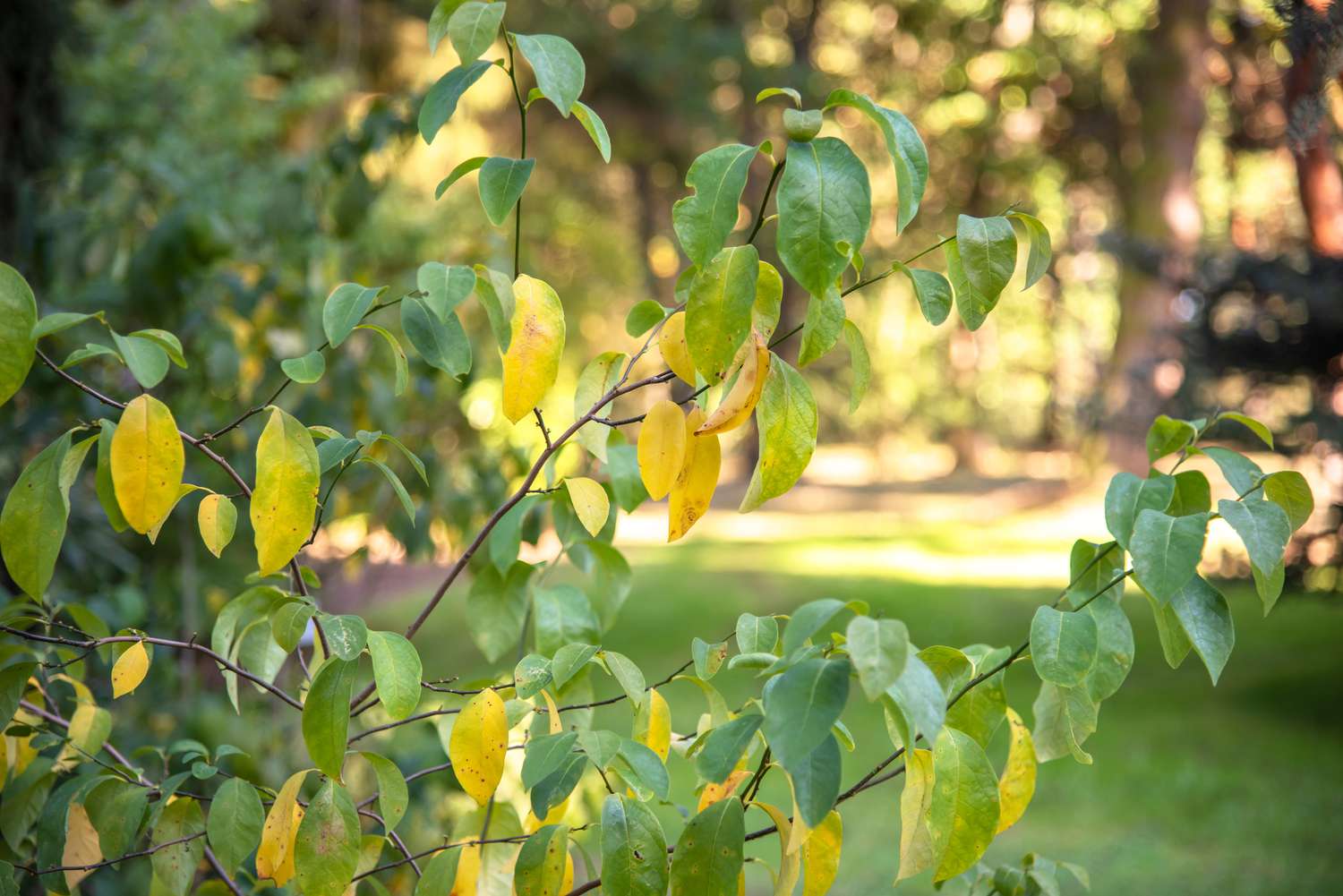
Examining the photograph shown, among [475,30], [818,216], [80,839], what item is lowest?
[80,839]

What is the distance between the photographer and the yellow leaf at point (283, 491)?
0.62m

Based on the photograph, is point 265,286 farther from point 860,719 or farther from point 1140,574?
point 860,719

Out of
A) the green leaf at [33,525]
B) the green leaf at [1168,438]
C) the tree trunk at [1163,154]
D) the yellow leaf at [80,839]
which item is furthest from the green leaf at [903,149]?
the tree trunk at [1163,154]

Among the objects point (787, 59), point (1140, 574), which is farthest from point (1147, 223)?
point (1140, 574)

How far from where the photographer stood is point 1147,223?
8.74 m

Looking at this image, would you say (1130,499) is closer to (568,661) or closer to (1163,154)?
(568,661)

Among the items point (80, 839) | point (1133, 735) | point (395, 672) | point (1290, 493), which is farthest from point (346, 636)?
point (1133, 735)

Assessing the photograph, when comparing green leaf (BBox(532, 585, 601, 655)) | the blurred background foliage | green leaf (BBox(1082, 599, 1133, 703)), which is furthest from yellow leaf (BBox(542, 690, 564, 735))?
the blurred background foliage

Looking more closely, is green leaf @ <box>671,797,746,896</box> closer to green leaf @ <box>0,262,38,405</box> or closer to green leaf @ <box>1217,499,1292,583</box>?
green leaf @ <box>1217,499,1292,583</box>

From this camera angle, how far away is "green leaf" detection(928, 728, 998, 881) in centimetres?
61

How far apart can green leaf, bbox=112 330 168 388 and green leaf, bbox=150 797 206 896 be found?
0.32m

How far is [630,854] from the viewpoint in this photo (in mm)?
633

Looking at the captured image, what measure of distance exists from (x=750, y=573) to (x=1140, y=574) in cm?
789

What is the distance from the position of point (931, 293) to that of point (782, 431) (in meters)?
0.14
